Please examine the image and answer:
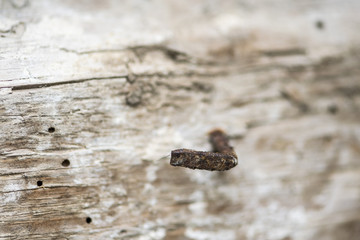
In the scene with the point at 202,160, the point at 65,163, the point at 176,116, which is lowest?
the point at 202,160

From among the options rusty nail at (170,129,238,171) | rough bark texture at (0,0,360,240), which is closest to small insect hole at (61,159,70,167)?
rough bark texture at (0,0,360,240)

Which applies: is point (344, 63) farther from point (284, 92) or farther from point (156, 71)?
point (156, 71)

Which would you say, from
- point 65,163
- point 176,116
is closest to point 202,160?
point 176,116

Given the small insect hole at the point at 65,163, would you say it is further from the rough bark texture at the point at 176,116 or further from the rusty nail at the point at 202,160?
the rusty nail at the point at 202,160

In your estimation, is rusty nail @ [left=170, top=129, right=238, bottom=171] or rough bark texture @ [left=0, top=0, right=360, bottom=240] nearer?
rusty nail @ [left=170, top=129, right=238, bottom=171]

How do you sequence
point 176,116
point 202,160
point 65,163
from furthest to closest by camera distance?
point 176,116 < point 65,163 < point 202,160

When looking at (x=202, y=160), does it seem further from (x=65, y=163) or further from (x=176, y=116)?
(x=65, y=163)

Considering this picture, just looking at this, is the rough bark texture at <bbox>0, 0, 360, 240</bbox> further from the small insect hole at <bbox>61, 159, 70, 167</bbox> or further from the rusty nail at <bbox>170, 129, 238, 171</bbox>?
the rusty nail at <bbox>170, 129, 238, 171</bbox>

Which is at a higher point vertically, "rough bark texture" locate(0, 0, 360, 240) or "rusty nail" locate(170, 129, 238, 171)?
"rough bark texture" locate(0, 0, 360, 240)
